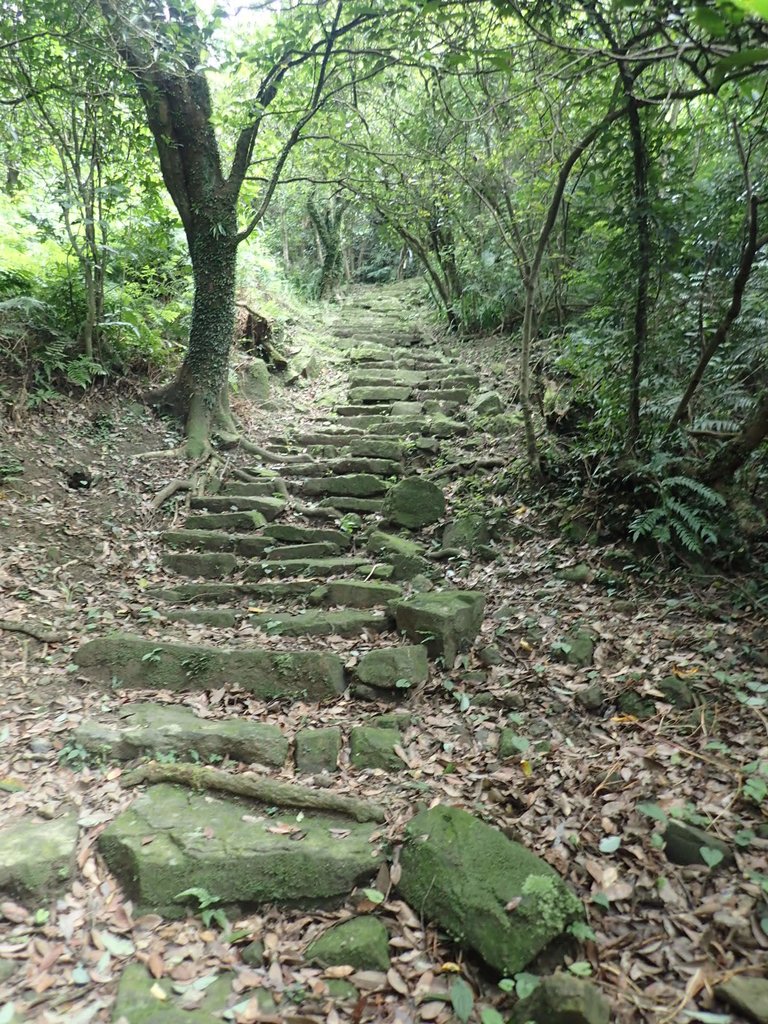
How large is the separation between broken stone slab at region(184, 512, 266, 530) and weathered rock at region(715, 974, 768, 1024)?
547cm

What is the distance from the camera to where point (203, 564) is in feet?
20.2

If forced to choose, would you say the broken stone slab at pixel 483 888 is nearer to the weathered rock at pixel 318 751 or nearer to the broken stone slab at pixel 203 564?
the weathered rock at pixel 318 751

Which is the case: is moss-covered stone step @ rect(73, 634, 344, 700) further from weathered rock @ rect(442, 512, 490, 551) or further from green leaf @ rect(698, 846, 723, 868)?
green leaf @ rect(698, 846, 723, 868)

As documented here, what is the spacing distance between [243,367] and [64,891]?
8.51 meters

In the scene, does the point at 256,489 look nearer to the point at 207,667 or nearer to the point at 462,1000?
the point at 207,667

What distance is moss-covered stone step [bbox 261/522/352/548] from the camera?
6.36 m

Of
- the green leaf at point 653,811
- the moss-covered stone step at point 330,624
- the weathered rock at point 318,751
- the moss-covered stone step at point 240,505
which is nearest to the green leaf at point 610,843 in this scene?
the green leaf at point 653,811

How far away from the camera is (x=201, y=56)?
7.05 meters

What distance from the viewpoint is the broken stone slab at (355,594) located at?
5258 mm

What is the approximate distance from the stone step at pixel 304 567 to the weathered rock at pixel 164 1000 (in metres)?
3.47

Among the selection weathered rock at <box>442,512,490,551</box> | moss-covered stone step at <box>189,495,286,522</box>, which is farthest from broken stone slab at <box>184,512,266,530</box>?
weathered rock at <box>442,512,490,551</box>

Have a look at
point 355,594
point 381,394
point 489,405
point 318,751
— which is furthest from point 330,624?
point 381,394

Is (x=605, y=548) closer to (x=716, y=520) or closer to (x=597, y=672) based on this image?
(x=716, y=520)

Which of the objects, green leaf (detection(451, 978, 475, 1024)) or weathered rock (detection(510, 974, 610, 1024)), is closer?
weathered rock (detection(510, 974, 610, 1024))
